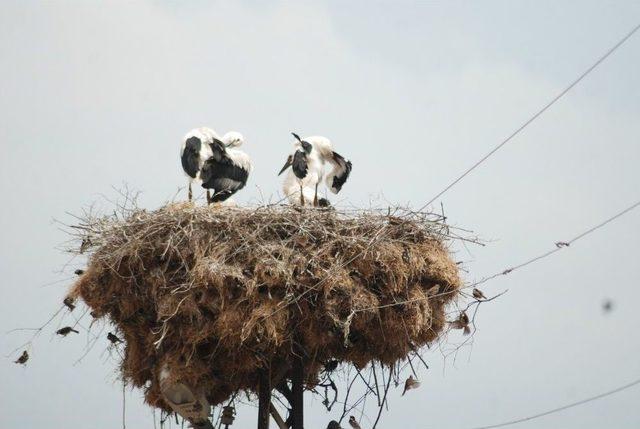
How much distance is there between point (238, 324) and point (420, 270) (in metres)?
1.38

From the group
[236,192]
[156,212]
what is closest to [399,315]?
[156,212]

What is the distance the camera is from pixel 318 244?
1067 centimetres

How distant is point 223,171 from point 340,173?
1015mm

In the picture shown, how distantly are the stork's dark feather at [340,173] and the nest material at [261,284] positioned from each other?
2.21 m

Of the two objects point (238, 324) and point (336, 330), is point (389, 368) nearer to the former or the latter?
point (336, 330)

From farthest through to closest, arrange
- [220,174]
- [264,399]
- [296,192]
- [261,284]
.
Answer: [220,174] → [296,192] → [264,399] → [261,284]

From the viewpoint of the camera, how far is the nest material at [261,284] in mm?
10438

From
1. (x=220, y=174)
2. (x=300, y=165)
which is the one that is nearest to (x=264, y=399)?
(x=300, y=165)

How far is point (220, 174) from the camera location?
1312cm

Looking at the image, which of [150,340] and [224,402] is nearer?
[150,340]

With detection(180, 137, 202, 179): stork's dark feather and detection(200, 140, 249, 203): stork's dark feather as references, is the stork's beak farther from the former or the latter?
detection(180, 137, 202, 179): stork's dark feather

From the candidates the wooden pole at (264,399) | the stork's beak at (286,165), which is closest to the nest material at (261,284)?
the wooden pole at (264,399)

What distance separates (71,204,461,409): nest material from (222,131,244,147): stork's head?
2977 mm

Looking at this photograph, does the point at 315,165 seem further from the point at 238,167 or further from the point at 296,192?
the point at 238,167
